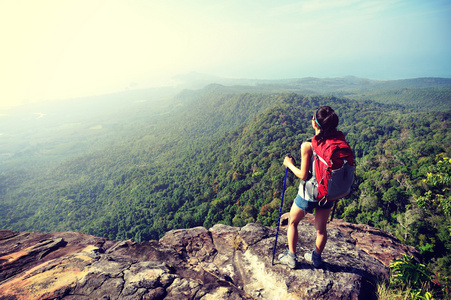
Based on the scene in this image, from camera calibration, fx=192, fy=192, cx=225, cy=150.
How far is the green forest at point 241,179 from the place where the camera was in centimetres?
2417

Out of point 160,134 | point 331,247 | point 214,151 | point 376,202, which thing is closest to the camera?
point 331,247

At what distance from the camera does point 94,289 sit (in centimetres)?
364

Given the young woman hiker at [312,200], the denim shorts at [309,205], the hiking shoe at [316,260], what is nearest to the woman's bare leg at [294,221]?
the young woman hiker at [312,200]

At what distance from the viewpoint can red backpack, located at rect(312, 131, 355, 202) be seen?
2.71m

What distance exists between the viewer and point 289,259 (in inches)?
154

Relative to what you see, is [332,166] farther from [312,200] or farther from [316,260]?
[316,260]

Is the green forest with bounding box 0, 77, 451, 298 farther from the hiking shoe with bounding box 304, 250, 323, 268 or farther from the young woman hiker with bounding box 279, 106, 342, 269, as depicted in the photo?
the hiking shoe with bounding box 304, 250, 323, 268

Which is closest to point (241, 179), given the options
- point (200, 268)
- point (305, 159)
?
point (200, 268)

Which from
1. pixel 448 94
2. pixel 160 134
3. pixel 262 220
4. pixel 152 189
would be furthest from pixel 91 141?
pixel 448 94

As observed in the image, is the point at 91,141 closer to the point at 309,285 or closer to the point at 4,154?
the point at 4,154

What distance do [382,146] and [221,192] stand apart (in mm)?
47774

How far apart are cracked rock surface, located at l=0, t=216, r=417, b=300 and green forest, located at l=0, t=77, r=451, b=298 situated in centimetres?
210

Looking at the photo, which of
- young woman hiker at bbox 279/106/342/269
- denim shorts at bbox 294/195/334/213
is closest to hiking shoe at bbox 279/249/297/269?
young woman hiker at bbox 279/106/342/269

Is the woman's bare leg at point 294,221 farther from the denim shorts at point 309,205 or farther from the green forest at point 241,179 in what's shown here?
the green forest at point 241,179
